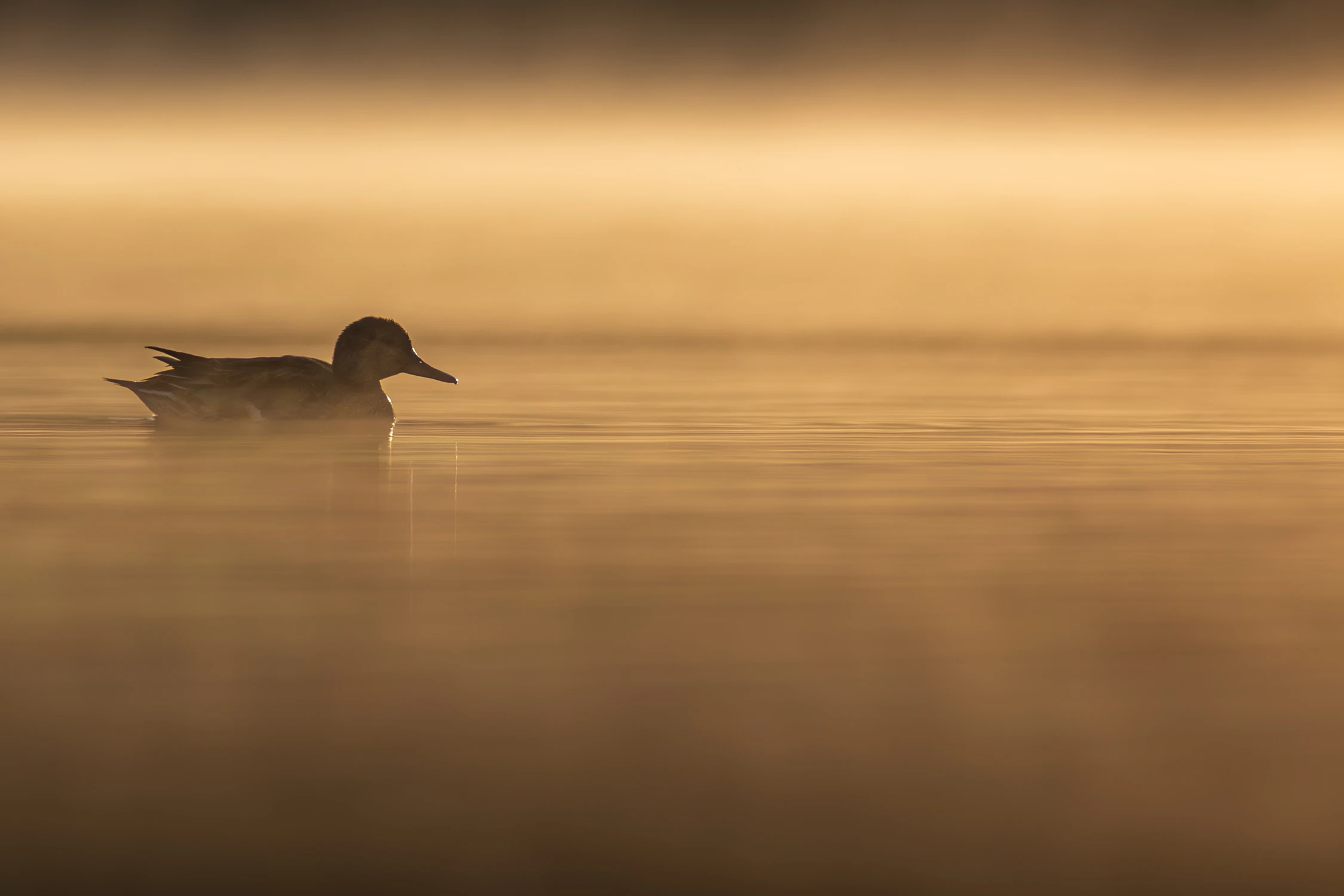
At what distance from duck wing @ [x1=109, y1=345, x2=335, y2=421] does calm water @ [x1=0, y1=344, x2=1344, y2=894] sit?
2.36 meters

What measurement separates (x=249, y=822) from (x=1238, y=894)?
5.40ft

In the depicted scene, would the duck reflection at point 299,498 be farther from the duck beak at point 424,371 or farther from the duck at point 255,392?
the duck beak at point 424,371

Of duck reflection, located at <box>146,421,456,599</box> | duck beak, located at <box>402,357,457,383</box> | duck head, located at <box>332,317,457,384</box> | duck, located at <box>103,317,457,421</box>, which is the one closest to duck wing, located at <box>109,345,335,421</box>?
duck, located at <box>103,317,457,421</box>

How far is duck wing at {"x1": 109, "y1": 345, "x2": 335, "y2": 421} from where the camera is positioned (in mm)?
11945

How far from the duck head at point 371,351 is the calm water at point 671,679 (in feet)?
12.9

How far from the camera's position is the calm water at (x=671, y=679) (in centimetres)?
299

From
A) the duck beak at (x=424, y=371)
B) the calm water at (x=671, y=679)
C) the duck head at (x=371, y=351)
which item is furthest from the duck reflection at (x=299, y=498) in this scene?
the duck beak at (x=424, y=371)

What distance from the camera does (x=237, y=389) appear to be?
469 inches

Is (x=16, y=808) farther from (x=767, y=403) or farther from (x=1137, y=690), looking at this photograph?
(x=767, y=403)

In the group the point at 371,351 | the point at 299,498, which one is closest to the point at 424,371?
the point at 371,351

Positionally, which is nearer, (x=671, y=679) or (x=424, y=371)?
(x=671, y=679)

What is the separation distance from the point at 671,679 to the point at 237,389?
8330 millimetres

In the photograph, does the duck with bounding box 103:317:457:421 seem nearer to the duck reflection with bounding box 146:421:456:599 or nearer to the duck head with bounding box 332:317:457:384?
the duck reflection with bounding box 146:421:456:599

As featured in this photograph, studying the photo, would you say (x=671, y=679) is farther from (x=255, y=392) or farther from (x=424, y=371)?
(x=424, y=371)
